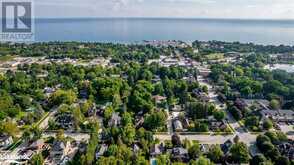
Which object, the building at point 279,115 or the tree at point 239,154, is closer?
the tree at point 239,154

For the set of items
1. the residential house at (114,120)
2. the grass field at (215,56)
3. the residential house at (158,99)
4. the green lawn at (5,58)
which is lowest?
the residential house at (114,120)

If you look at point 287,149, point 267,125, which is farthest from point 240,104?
point 287,149

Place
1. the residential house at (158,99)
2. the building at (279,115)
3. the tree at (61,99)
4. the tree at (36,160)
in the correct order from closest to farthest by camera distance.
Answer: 1. the tree at (36,160)
2. the building at (279,115)
3. the tree at (61,99)
4. the residential house at (158,99)

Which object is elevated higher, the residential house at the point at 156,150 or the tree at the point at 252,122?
the tree at the point at 252,122

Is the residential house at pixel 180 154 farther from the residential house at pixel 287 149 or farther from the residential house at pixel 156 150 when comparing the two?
the residential house at pixel 287 149

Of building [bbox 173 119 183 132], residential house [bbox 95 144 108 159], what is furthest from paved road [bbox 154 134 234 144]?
residential house [bbox 95 144 108 159]

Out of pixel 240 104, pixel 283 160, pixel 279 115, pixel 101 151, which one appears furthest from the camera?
pixel 240 104

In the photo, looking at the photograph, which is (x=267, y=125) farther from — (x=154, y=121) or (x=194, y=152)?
(x=154, y=121)

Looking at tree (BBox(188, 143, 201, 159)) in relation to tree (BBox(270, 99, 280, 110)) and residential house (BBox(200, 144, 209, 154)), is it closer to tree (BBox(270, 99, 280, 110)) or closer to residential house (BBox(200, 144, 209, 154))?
residential house (BBox(200, 144, 209, 154))

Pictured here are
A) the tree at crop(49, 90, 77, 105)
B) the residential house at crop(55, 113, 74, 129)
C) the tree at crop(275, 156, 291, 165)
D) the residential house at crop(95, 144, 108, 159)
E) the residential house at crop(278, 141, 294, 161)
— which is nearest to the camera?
the tree at crop(275, 156, 291, 165)

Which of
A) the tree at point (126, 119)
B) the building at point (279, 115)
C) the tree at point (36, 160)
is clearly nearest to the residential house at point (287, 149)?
the building at point (279, 115)
